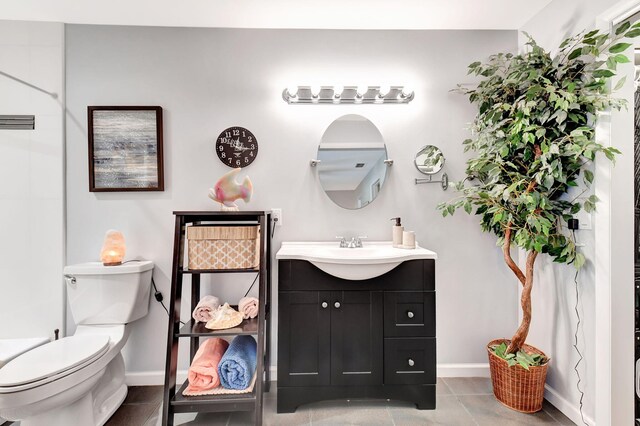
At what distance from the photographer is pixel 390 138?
2.07 m

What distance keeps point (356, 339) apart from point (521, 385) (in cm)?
97

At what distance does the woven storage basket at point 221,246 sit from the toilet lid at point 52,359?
0.63 meters

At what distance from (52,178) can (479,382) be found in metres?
3.17

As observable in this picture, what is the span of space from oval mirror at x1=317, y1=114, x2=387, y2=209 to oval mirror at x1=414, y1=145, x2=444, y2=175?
0.82 feet

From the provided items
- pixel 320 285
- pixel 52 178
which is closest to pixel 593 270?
pixel 320 285

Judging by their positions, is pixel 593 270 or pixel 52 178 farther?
pixel 52 178

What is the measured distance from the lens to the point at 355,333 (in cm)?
164

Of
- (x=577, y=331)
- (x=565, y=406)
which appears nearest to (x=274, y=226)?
(x=577, y=331)

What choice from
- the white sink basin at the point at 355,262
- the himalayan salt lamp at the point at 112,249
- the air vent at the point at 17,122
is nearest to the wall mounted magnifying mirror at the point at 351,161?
the white sink basin at the point at 355,262

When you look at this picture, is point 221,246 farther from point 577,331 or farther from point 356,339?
point 577,331

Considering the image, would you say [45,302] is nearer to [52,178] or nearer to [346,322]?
[52,178]

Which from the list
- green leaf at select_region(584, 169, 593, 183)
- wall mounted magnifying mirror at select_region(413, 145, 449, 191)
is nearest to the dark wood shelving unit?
wall mounted magnifying mirror at select_region(413, 145, 449, 191)

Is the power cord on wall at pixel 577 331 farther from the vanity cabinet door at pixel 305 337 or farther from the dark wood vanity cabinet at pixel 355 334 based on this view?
the vanity cabinet door at pixel 305 337

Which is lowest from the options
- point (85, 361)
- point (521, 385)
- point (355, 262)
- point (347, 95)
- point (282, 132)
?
point (521, 385)
